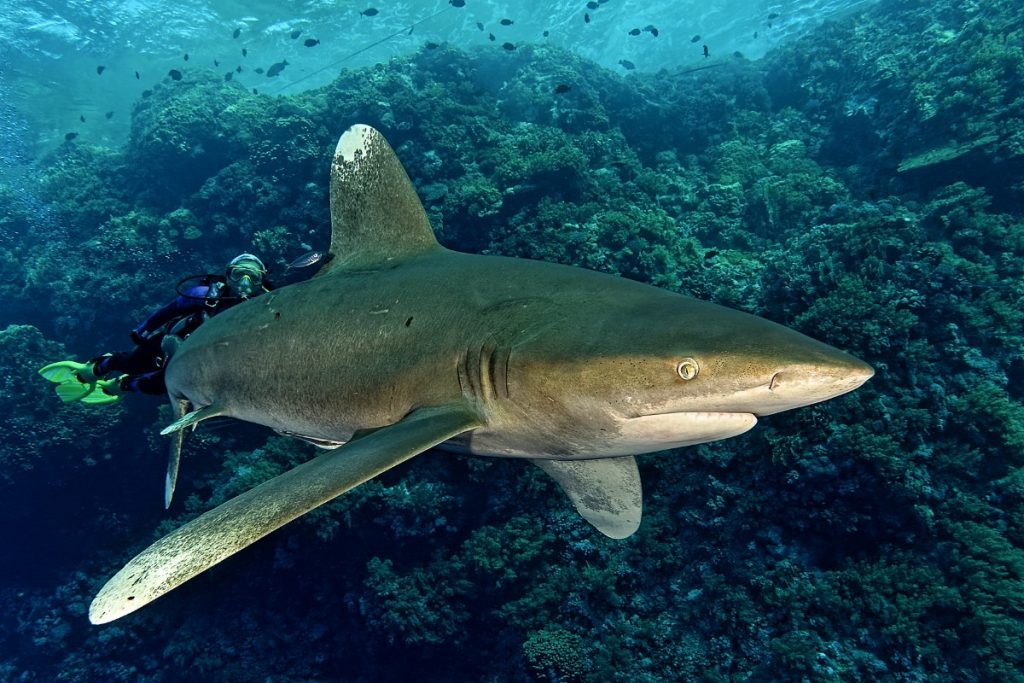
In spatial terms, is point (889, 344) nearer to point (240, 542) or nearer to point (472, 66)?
point (240, 542)

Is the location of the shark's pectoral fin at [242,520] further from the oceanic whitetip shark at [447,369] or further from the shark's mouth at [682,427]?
the shark's mouth at [682,427]

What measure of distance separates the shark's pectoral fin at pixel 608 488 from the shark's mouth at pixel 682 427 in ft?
5.40

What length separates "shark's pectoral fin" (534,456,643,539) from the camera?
148 inches

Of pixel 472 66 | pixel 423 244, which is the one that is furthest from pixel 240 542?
pixel 472 66

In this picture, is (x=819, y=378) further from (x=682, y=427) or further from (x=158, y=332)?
(x=158, y=332)

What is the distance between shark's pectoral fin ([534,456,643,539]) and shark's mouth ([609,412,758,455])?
→ 5.40 feet

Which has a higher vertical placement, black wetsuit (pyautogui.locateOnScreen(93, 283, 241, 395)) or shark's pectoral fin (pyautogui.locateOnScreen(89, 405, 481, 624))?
shark's pectoral fin (pyautogui.locateOnScreen(89, 405, 481, 624))

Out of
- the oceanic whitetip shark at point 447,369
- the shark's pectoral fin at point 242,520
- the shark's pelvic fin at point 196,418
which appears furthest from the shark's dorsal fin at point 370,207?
the shark's pectoral fin at point 242,520

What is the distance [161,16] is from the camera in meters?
40.6

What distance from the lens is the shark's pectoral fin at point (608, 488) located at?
148 inches

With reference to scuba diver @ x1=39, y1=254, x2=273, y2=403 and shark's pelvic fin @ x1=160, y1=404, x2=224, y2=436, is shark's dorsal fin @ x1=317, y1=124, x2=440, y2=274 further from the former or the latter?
scuba diver @ x1=39, y1=254, x2=273, y2=403

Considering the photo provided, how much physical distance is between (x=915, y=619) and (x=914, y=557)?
2.29 ft

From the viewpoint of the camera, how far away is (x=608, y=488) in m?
3.82

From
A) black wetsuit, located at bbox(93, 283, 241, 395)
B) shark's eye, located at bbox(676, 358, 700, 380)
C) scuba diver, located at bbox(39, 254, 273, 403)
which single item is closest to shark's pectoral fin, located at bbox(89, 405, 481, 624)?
shark's eye, located at bbox(676, 358, 700, 380)
